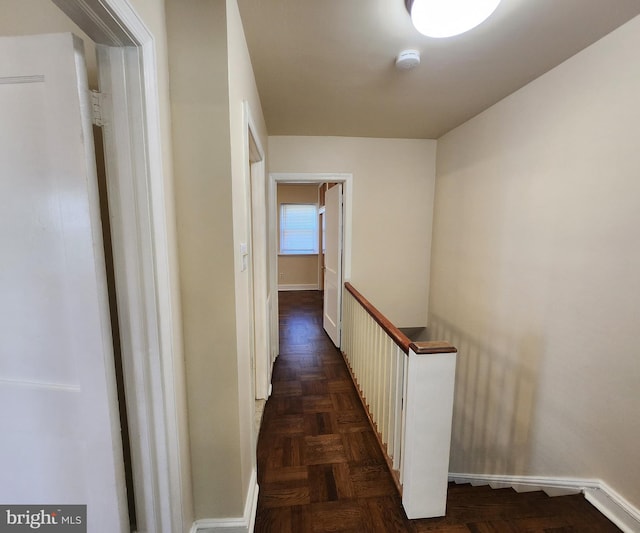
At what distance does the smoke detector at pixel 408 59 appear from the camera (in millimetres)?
1461

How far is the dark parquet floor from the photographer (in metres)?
1.33

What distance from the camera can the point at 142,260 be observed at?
875mm

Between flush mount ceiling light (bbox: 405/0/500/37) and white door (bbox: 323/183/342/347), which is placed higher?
flush mount ceiling light (bbox: 405/0/500/37)

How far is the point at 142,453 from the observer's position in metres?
0.95

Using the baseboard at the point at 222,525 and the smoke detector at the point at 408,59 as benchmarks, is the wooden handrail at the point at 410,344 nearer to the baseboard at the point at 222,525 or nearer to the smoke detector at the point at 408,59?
the baseboard at the point at 222,525

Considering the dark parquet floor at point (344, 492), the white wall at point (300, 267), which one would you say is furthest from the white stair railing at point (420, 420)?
the white wall at point (300, 267)

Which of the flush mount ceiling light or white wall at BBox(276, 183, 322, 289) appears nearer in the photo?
the flush mount ceiling light

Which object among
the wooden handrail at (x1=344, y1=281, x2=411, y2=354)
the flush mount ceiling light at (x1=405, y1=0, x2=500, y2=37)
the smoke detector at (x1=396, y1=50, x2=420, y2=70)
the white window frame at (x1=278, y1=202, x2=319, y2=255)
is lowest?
the wooden handrail at (x1=344, y1=281, x2=411, y2=354)

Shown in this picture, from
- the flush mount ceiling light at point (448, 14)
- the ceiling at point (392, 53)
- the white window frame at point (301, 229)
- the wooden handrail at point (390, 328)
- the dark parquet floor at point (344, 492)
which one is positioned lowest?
the dark parquet floor at point (344, 492)

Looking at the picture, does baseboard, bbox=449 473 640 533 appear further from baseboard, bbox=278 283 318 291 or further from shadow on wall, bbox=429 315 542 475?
baseboard, bbox=278 283 318 291

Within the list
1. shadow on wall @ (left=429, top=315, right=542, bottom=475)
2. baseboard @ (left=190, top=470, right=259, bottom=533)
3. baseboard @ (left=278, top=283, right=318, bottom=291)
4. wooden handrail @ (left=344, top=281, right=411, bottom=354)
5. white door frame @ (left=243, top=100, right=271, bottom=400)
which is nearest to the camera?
baseboard @ (left=190, top=470, right=259, bottom=533)

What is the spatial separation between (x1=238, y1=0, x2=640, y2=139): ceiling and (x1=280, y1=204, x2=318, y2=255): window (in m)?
3.89

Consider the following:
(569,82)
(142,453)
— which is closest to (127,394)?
(142,453)

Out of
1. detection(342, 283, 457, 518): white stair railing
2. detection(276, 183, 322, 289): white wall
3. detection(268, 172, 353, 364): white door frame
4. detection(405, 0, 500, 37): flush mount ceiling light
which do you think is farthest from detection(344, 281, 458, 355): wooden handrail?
detection(276, 183, 322, 289): white wall
